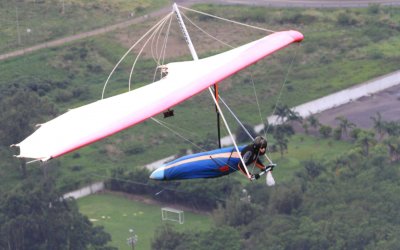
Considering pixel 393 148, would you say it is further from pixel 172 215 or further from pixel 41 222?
pixel 41 222

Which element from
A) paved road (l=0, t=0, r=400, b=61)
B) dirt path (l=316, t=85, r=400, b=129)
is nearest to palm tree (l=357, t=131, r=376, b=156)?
dirt path (l=316, t=85, r=400, b=129)

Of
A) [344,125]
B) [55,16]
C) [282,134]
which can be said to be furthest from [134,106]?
[55,16]

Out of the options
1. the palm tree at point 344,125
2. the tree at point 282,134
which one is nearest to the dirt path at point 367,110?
the palm tree at point 344,125

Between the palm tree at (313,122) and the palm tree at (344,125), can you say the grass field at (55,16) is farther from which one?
the palm tree at (344,125)

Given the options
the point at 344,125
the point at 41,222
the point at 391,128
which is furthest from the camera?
the point at 344,125

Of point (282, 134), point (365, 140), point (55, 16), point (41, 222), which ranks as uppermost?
point (55, 16)

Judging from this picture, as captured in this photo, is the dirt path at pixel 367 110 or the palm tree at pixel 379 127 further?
the dirt path at pixel 367 110
